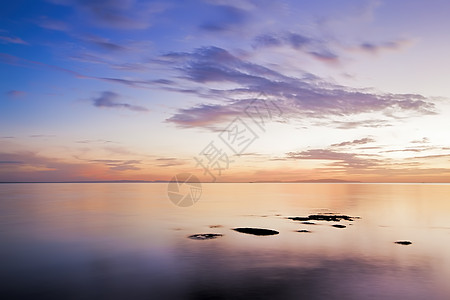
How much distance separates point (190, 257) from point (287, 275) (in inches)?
406

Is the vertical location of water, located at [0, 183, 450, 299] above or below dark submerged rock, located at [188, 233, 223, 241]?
below

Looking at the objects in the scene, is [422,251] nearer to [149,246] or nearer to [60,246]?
[149,246]

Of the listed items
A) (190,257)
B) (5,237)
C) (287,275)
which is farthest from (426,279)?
(5,237)

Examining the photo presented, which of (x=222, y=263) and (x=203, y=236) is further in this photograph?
(x=203, y=236)

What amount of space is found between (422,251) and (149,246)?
29941 mm

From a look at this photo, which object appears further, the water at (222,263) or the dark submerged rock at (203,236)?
the dark submerged rock at (203,236)

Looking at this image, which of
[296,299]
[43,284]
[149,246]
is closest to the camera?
[296,299]

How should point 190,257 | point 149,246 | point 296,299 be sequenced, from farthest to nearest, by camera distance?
point 149,246 → point 190,257 → point 296,299

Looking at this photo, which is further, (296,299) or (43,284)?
(43,284)

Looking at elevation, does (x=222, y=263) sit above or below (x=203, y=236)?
below

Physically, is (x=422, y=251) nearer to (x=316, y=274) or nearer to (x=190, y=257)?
(x=316, y=274)

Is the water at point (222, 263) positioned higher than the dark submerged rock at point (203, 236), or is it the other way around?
the dark submerged rock at point (203, 236)

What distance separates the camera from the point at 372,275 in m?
26.9

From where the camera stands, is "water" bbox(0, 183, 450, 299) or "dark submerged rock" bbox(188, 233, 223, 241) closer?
"water" bbox(0, 183, 450, 299)
